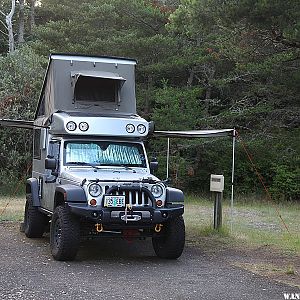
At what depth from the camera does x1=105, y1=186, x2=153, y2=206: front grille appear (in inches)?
362

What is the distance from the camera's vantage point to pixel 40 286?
7.60 m

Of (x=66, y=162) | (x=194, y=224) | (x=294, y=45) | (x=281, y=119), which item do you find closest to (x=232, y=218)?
(x=194, y=224)

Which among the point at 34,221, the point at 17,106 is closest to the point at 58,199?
the point at 34,221

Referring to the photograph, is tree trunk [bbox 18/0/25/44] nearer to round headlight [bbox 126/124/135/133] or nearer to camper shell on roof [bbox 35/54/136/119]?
camper shell on roof [bbox 35/54/136/119]

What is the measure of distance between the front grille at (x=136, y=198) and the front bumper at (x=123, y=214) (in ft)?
0.29

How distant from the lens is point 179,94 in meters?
25.4

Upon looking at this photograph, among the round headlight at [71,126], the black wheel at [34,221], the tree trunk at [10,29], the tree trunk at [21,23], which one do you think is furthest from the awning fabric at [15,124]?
the tree trunk at [21,23]

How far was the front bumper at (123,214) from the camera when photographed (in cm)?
902

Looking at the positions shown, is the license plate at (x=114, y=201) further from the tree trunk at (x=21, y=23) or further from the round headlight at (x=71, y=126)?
the tree trunk at (x=21, y=23)

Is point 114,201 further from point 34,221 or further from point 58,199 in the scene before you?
point 34,221

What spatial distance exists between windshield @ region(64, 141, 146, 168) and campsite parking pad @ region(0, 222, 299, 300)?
5.25ft

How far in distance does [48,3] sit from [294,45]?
59.4 feet

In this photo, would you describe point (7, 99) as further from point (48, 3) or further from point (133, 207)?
point (133, 207)

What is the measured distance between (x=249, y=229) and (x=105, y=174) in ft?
18.7
